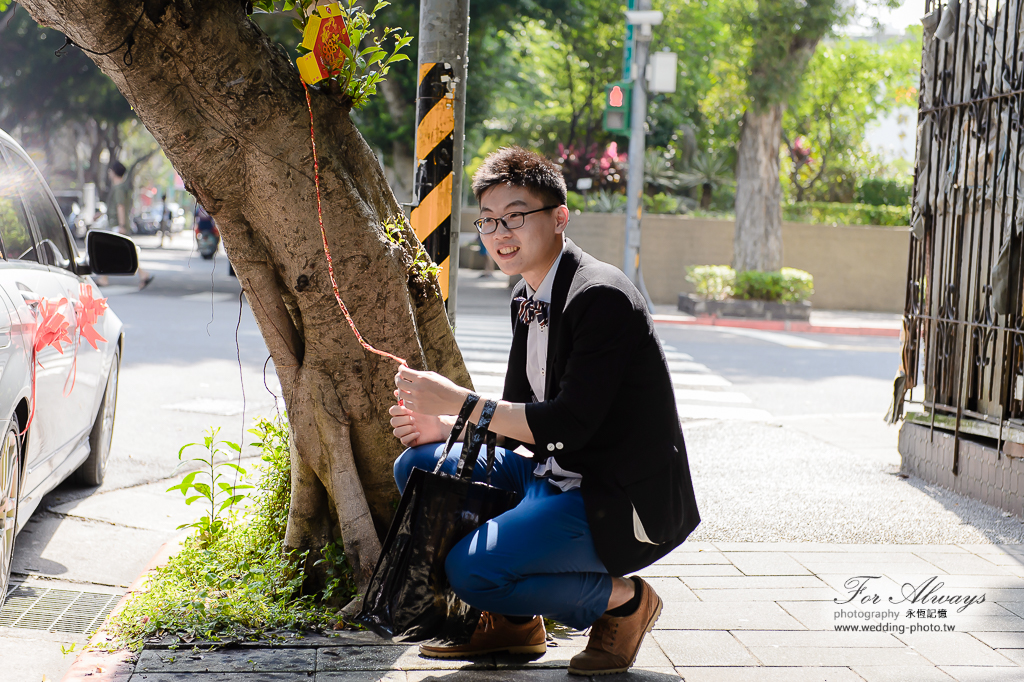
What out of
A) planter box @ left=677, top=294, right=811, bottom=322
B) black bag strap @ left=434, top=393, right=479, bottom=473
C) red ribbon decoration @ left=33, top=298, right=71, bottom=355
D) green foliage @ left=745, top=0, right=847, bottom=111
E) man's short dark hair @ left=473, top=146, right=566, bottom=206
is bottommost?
planter box @ left=677, top=294, right=811, bottom=322

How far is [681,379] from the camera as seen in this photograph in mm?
9977

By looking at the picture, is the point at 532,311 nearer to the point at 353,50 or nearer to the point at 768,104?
the point at 353,50

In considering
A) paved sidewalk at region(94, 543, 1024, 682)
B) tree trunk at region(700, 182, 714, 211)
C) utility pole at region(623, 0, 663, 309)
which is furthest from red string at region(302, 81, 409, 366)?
tree trunk at region(700, 182, 714, 211)

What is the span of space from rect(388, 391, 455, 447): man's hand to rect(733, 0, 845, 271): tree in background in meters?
14.7

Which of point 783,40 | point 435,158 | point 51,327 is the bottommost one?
point 51,327

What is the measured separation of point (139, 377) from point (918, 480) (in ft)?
20.8

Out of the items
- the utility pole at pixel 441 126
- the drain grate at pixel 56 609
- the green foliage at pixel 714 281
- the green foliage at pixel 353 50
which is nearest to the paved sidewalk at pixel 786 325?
the green foliage at pixel 714 281

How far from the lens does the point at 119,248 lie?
15.7 ft

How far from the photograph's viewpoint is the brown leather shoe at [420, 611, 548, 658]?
3.08 m

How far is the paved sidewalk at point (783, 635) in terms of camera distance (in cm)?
299

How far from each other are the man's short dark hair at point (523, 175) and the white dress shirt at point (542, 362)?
A: 168 mm

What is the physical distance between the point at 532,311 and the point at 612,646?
3.48ft

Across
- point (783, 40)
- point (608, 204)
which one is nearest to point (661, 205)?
point (608, 204)

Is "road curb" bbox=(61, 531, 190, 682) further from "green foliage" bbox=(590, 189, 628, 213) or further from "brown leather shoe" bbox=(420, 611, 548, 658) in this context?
"green foliage" bbox=(590, 189, 628, 213)
